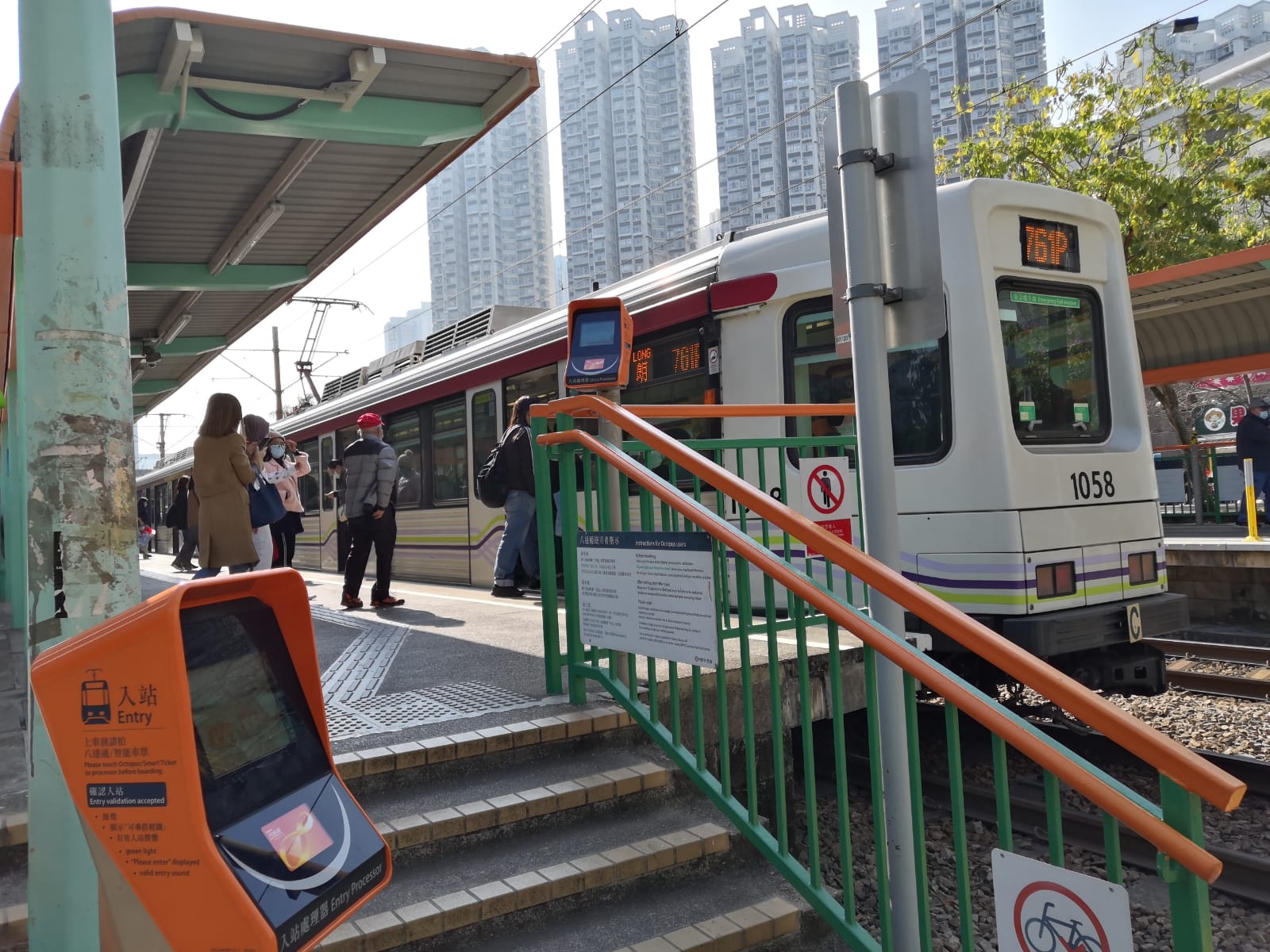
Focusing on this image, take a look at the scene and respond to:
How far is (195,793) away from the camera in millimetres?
1502

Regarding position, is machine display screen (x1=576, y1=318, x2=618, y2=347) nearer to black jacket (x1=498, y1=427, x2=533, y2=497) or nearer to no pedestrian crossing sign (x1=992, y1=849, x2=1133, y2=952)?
no pedestrian crossing sign (x1=992, y1=849, x2=1133, y2=952)

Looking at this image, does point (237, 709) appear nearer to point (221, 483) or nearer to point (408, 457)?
point (221, 483)

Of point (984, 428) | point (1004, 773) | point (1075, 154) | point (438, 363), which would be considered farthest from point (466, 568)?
point (1075, 154)

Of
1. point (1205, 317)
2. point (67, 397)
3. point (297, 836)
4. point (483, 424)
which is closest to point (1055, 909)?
point (297, 836)

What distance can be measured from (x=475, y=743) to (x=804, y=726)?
47.4 inches

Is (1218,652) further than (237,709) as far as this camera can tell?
Yes

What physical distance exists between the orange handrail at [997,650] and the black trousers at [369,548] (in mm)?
4662

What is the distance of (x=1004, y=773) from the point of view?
2.30 m

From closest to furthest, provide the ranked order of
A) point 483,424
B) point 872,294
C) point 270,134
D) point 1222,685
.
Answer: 1. point 872,294
2. point 270,134
3. point 1222,685
4. point 483,424

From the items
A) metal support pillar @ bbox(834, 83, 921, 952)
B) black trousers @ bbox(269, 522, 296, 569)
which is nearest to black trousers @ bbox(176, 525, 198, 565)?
black trousers @ bbox(269, 522, 296, 569)

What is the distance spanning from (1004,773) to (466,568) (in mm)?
7944

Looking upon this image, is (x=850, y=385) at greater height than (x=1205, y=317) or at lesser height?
lesser

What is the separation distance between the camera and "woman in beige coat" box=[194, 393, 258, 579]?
222 inches

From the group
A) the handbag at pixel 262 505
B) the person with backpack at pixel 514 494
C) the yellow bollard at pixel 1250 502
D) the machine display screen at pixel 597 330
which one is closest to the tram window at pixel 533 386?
the person with backpack at pixel 514 494
